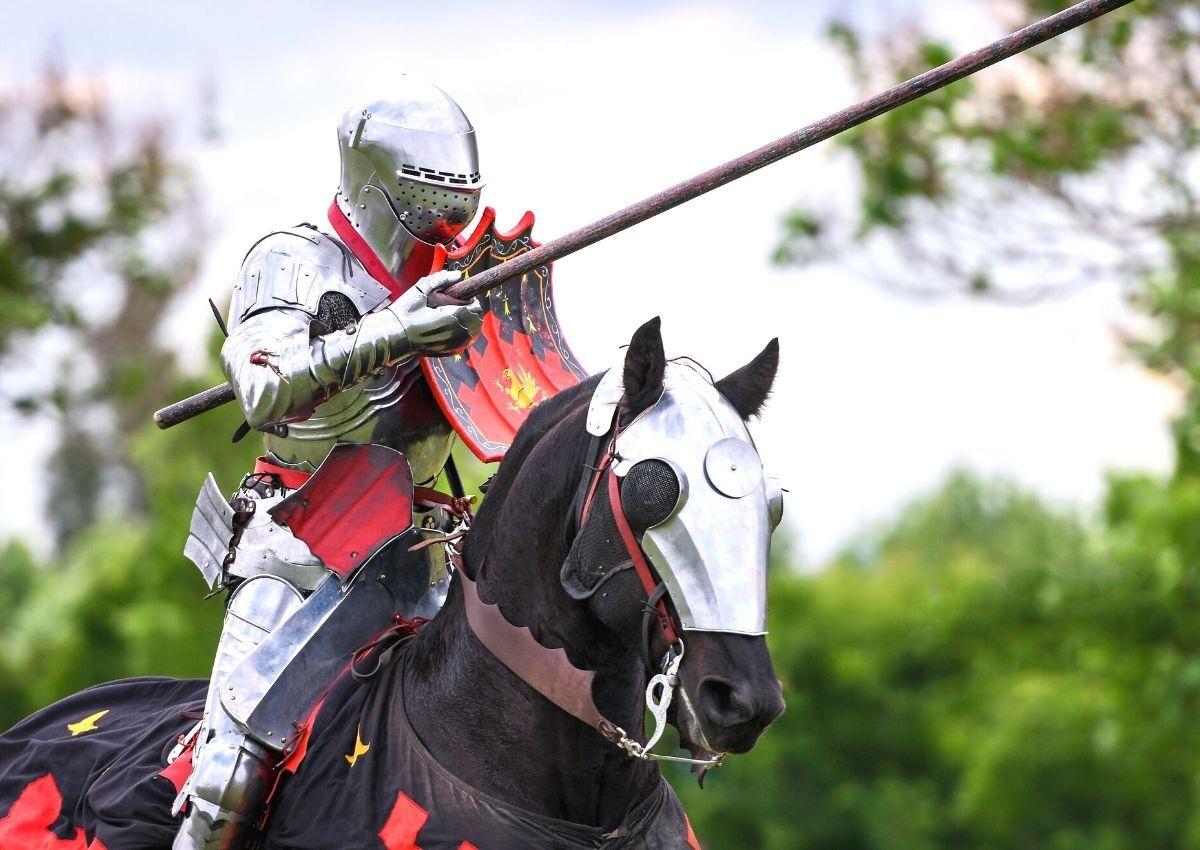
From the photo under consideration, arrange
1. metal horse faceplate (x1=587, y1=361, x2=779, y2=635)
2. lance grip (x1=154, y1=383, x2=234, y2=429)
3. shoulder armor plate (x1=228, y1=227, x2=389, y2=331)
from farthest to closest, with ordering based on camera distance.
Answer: lance grip (x1=154, y1=383, x2=234, y2=429)
shoulder armor plate (x1=228, y1=227, x2=389, y2=331)
metal horse faceplate (x1=587, y1=361, x2=779, y2=635)

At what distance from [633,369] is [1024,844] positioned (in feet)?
93.3

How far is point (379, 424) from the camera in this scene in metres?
6.82

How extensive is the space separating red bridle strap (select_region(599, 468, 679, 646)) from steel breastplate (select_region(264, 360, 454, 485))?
1425 mm

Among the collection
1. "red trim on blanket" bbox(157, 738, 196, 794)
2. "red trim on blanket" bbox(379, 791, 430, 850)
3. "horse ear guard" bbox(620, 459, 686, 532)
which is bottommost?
"red trim on blanket" bbox(379, 791, 430, 850)

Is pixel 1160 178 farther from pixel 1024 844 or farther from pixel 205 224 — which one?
pixel 205 224

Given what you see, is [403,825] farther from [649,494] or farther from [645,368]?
[645,368]

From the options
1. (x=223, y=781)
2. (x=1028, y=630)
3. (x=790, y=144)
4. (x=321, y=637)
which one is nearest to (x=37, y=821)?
(x=223, y=781)

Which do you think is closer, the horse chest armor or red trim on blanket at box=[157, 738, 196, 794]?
the horse chest armor

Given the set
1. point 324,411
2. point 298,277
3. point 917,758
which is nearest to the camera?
point 298,277

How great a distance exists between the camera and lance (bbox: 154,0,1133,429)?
5.89m

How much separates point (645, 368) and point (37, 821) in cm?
315

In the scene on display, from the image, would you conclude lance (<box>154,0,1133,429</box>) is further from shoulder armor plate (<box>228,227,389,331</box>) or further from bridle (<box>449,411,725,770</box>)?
bridle (<box>449,411,725,770</box>)

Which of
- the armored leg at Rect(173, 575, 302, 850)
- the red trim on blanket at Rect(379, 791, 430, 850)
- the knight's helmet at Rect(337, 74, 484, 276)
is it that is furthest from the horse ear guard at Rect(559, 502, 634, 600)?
the knight's helmet at Rect(337, 74, 484, 276)

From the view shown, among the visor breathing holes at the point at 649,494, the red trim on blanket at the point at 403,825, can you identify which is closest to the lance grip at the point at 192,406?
the red trim on blanket at the point at 403,825
